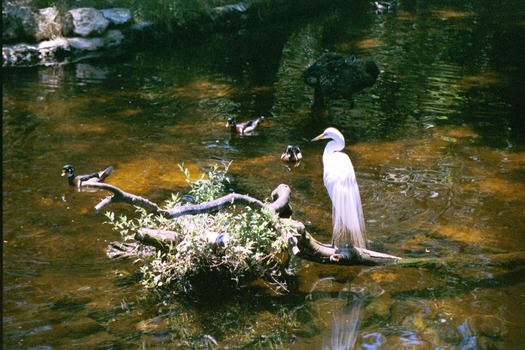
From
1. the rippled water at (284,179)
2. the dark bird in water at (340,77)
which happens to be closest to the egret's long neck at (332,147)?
the rippled water at (284,179)

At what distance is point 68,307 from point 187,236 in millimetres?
1113

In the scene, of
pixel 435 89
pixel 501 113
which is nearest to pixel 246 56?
pixel 435 89

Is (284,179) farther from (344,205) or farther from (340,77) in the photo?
(340,77)

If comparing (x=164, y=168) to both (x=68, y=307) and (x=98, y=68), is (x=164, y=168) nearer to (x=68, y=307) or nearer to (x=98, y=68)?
(x=68, y=307)

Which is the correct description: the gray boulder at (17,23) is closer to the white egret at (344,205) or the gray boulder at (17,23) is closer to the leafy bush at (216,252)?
the leafy bush at (216,252)

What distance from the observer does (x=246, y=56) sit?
15.1 metres

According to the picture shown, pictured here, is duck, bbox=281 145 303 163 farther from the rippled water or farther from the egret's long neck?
the egret's long neck

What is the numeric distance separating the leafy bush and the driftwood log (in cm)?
8

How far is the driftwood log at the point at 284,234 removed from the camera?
5156mm

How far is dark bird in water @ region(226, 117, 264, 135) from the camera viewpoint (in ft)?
31.6

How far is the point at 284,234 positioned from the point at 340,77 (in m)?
7.52

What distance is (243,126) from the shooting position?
9633mm

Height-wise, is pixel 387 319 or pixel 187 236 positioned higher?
pixel 187 236

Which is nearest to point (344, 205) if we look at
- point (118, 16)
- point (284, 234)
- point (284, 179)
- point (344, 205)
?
point (344, 205)
